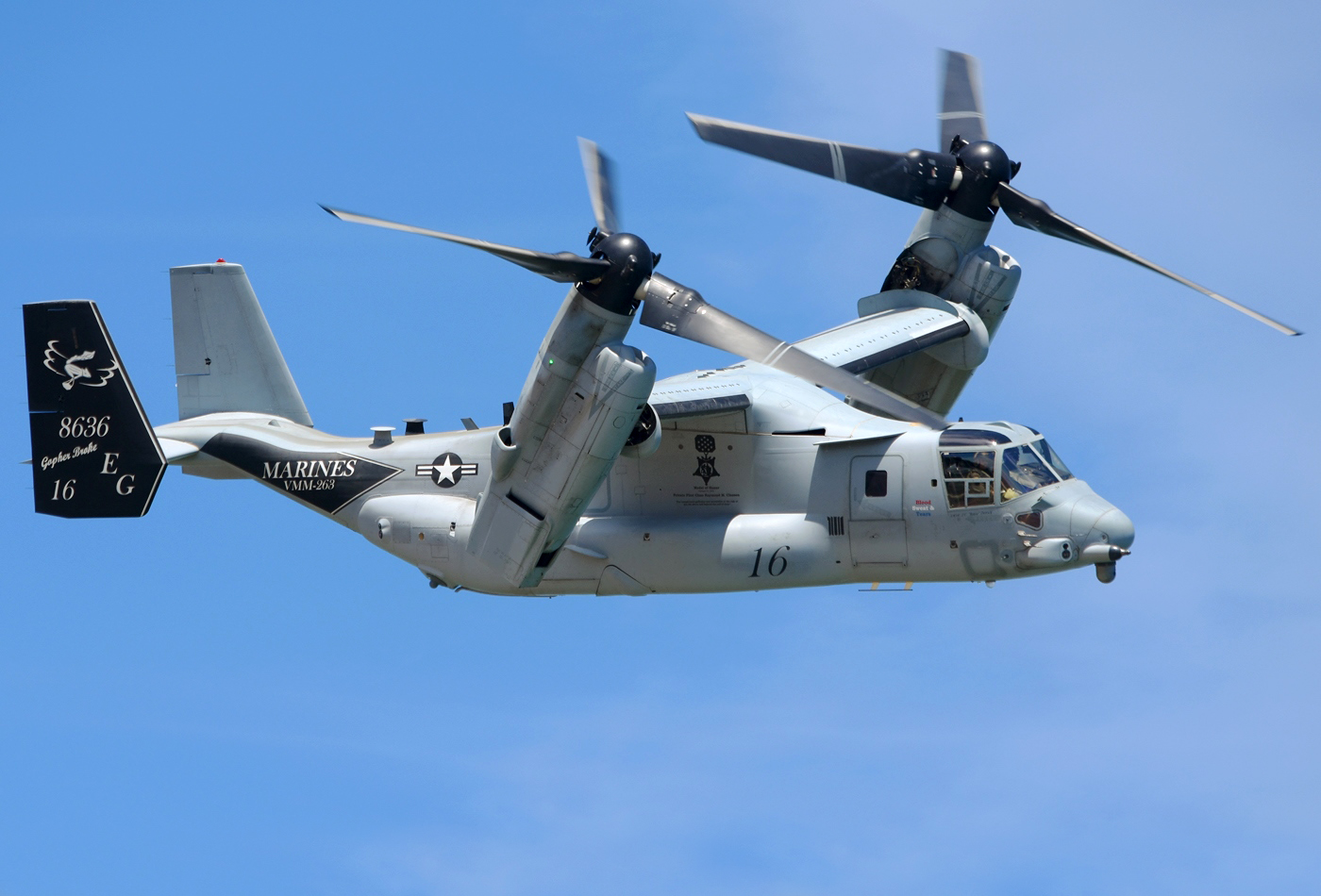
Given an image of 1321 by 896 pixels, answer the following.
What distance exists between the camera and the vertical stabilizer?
31.7 m

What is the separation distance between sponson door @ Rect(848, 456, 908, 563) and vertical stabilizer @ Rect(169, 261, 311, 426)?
10.6m

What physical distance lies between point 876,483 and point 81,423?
1256cm

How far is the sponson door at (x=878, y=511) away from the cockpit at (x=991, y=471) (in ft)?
2.51

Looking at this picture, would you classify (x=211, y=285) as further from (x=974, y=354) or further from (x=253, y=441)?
(x=974, y=354)

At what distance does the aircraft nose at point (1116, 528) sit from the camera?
25656 mm

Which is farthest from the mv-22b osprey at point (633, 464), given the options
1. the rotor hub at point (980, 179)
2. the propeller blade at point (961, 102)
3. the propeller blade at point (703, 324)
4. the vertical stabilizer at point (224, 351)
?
the propeller blade at point (961, 102)

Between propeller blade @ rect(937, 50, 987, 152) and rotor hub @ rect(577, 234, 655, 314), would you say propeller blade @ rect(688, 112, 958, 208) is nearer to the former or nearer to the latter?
propeller blade @ rect(937, 50, 987, 152)

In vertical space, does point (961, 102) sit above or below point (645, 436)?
above

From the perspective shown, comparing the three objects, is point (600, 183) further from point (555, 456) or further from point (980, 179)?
point (980, 179)

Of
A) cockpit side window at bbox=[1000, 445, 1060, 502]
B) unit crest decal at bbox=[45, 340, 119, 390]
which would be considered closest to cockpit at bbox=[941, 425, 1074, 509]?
cockpit side window at bbox=[1000, 445, 1060, 502]

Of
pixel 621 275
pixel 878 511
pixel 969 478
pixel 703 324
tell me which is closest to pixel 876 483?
pixel 878 511

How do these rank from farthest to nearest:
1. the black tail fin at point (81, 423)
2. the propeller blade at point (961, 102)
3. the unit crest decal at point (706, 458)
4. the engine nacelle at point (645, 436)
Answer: the propeller blade at point (961, 102) → the black tail fin at point (81, 423) → the unit crest decal at point (706, 458) → the engine nacelle at point (645, 436)

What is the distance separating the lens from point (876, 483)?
26578 millimetres

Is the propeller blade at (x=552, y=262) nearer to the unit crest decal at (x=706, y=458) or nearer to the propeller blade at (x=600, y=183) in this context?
the propeller blade at (x=600, y=183)
